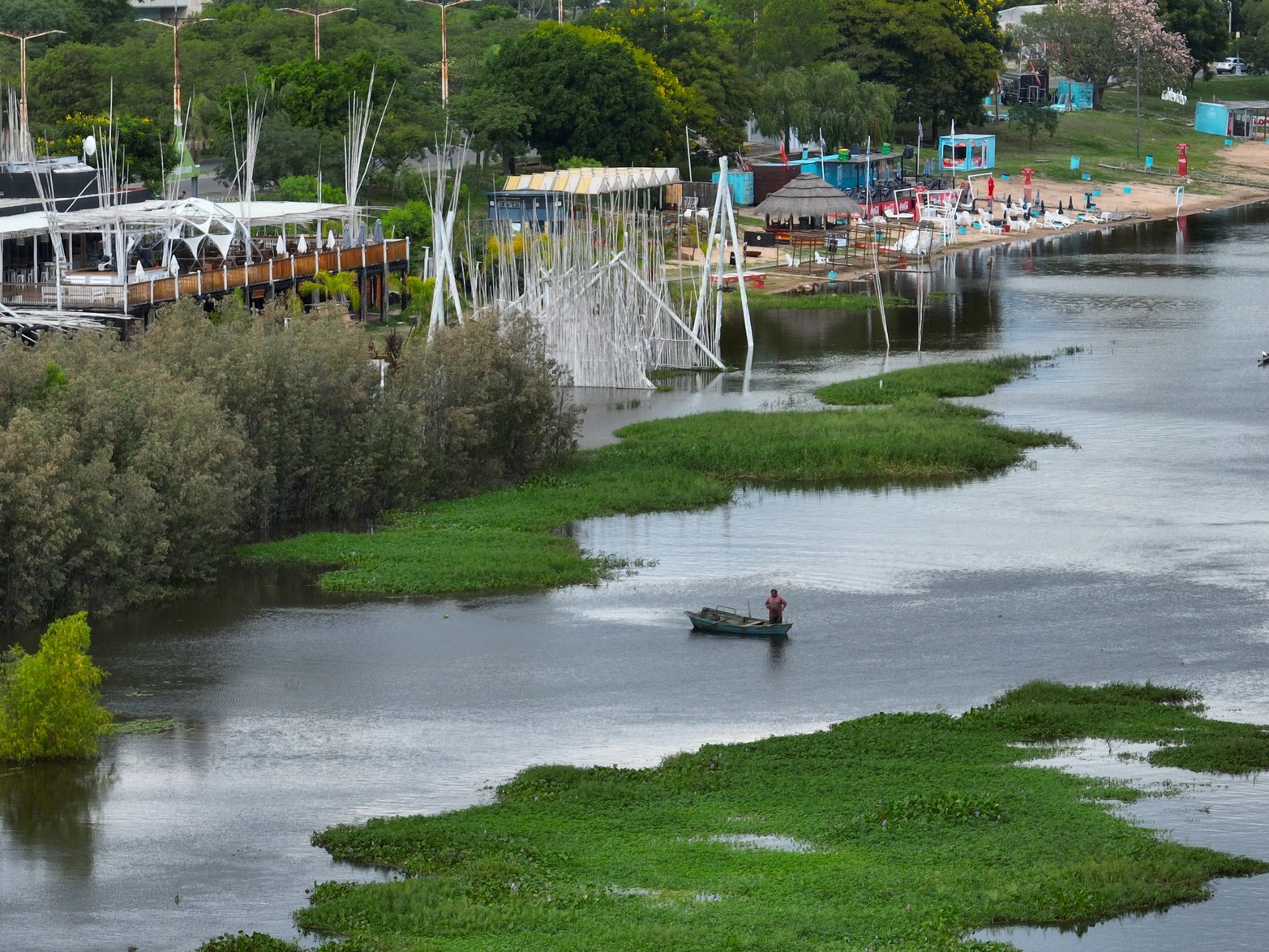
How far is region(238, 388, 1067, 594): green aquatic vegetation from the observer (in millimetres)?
44438

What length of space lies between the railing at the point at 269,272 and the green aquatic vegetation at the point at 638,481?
13567 mm

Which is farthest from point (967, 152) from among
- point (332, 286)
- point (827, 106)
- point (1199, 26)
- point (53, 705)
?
point (53, 705)

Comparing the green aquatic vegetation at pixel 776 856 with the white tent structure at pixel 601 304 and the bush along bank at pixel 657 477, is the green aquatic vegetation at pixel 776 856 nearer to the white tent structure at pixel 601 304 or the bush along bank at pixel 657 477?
the bush along bank at pixel 657 477

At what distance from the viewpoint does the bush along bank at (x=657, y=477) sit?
146 ft

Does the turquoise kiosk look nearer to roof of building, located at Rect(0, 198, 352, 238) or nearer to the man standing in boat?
roof of building, located at Rect(0, 198, 352, 238)

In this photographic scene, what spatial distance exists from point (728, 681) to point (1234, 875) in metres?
11.7

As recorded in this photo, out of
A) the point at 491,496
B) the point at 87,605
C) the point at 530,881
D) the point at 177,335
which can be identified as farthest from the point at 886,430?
the point at 530,881

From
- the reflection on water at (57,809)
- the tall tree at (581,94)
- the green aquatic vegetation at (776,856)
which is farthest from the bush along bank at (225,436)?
the tall tree at (581,94)

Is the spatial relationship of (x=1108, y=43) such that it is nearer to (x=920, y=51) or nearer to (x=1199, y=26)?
(x=1199, y=26)

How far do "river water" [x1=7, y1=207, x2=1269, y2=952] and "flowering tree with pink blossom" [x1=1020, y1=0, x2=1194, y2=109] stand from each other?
92726mm

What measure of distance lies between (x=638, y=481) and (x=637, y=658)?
48.9 ft

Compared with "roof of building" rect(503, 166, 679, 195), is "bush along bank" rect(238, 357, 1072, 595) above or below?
below

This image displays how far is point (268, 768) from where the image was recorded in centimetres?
3212

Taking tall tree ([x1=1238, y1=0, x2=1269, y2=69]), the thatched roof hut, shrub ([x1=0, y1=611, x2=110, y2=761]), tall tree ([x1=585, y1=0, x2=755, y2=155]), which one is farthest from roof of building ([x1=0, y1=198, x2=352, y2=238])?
tall tree ([x1=1238, y1=0, x2=1269, y2=69])
